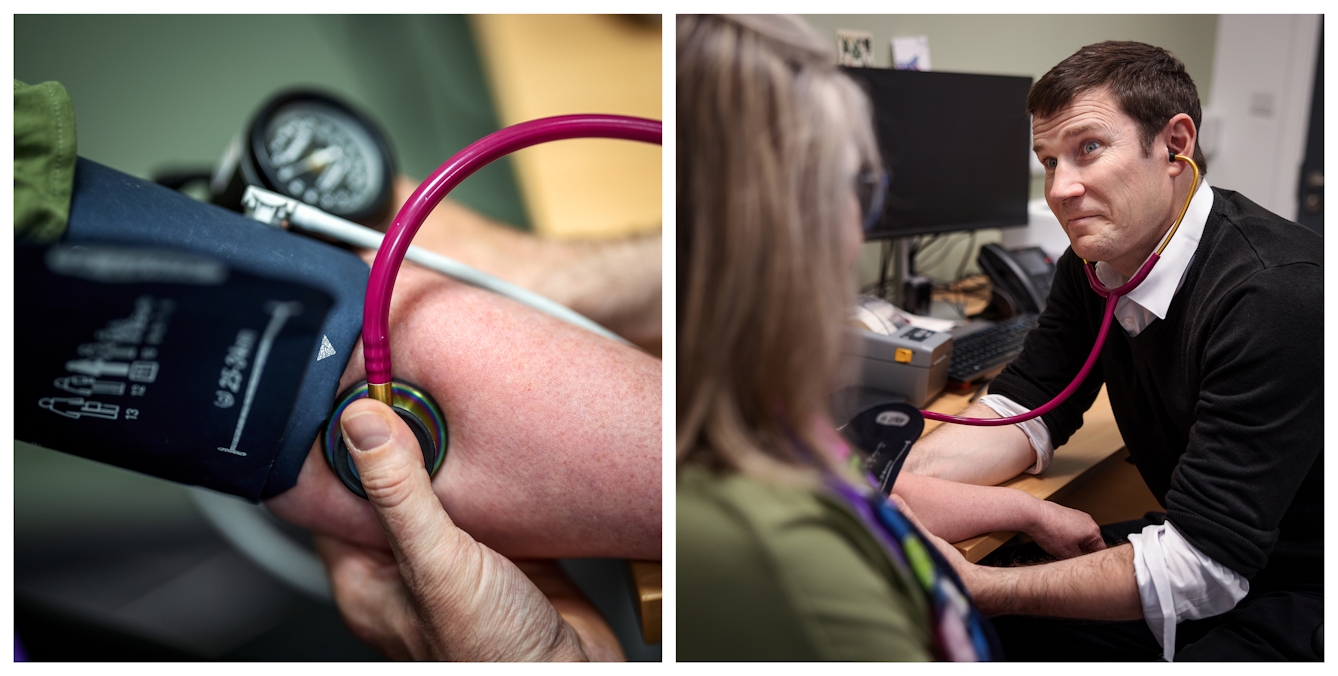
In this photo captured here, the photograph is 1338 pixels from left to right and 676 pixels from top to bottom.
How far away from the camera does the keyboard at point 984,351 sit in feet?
1.68

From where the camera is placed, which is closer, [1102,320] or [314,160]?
[1102,320]

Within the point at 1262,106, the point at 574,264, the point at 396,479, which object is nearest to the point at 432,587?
the point at 396,479

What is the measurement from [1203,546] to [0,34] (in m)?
0.85

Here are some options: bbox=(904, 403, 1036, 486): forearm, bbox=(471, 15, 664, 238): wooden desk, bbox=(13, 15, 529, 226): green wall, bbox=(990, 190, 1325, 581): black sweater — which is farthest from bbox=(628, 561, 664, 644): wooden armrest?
bbox=(13, 15, 529, 226): green wall

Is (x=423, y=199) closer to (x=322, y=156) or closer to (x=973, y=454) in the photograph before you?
(x=973, y=454)

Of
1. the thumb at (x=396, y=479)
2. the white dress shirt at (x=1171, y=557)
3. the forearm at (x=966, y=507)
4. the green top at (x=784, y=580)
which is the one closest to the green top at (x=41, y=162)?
the thumb at (x=396, y=479)

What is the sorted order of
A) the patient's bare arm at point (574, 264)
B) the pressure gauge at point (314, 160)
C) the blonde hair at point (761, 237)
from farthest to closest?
the patient's bare arm at point (574, 264) → the pressure gauge at point (314, 160) → the blonde hair at point (761, 237)

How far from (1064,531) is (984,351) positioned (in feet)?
0.46

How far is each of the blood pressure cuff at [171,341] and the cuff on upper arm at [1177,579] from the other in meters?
0.53

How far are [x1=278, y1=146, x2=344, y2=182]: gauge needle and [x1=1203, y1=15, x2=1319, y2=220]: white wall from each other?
87 cm

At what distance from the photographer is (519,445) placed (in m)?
0.56

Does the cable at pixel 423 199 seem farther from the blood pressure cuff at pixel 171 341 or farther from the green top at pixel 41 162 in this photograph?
the green top at pixel 41 162
